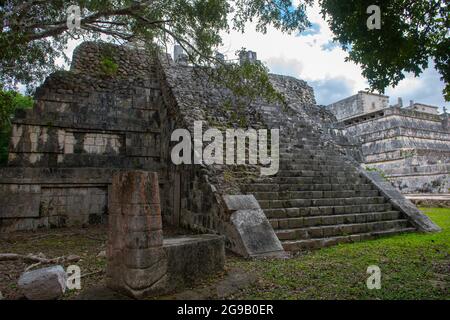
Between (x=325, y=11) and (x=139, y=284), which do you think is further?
(x=325, y=11)

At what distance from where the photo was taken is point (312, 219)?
7.23m

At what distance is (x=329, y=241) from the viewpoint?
676 cm

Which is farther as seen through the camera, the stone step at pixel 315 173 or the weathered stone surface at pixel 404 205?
the stone step at pixel 315 173

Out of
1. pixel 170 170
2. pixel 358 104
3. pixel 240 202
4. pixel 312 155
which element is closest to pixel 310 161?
pixel 312 155

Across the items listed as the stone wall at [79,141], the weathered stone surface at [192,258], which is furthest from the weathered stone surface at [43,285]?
the stone wall at [79,141]

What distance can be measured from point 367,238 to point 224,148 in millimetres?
4330

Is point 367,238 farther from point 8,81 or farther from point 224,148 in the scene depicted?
point 8,81

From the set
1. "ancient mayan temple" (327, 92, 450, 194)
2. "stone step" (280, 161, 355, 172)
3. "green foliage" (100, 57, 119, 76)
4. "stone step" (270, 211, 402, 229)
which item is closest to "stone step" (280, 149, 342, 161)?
"stone step" (280, 161, 355, 172)

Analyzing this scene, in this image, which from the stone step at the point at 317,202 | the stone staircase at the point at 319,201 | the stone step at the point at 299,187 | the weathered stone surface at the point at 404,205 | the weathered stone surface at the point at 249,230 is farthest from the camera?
the weathered stone surface at the point at 404,205

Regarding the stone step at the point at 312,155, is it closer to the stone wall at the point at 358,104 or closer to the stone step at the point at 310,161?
the stone step at the point at 310,161

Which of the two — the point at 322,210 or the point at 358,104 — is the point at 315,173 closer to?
the point at 322,210

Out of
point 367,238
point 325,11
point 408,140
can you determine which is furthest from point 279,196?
point 408,140

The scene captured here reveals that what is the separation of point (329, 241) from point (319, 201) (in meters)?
1.40

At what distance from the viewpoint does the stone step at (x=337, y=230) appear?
6.70 meters
